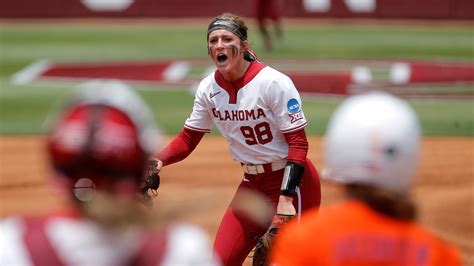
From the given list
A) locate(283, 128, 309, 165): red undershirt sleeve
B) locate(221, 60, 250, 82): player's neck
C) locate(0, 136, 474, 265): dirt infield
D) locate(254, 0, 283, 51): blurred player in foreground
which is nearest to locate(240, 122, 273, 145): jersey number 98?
locate(283, 128, 309, 165): red undershirt sleeve

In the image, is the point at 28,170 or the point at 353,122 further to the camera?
the point at 28,170

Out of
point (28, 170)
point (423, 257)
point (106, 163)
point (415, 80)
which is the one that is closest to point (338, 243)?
point (423, 257)

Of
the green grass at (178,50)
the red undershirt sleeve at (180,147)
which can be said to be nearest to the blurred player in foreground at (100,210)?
the red undershirt sleeve at (180,147)

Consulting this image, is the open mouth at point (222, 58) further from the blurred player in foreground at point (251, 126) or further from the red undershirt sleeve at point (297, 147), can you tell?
the red undershirt sleeve at point (297, 147)

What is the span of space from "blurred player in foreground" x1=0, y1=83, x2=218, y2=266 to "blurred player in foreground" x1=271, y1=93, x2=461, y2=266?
36 centimetres

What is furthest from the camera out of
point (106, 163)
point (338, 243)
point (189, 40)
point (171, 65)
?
point (189, 40)

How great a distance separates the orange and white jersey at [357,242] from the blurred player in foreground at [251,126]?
3249mm

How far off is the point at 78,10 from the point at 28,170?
15.3 m

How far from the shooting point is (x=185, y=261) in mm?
2621

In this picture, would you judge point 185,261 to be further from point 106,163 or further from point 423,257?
point 423,257

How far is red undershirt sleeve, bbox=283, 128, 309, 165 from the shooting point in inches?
239

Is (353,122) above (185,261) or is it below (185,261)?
above

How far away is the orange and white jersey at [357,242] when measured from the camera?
276cm

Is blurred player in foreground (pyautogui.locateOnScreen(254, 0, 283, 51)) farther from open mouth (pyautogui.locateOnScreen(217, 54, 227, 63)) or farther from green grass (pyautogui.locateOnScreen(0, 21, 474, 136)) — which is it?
open mouth (pyautogui.locateOnScreen(217, 54, 227, 63))
